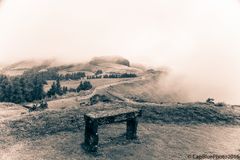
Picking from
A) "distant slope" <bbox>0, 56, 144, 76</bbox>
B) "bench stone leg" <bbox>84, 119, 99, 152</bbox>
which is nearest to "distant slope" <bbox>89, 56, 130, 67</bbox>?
"distant slope" <bbox>0, 56, 144, 76</bbox>

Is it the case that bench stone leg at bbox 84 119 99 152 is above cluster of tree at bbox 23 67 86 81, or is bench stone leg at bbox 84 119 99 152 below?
above

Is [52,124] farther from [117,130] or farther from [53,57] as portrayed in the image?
[53,57]

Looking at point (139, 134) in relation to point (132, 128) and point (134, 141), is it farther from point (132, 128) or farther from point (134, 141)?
point (132, 128)

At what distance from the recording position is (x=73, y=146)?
4041 cm

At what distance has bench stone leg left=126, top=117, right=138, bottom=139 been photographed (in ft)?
138

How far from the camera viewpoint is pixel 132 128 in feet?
138

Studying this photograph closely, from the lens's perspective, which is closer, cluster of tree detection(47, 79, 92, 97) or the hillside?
the hillside

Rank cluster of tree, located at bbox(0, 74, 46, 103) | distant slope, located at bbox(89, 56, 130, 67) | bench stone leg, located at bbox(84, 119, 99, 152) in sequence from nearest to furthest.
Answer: bench stone leg, located at bbox(84, 119, 99, 152) < cluster of tree, located at bbox(0, 74, 46, 103) < distant slope, located at bbox(89, 56, 130, 67)

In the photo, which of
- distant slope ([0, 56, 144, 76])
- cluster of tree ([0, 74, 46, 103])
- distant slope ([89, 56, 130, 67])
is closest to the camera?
cluster of tree ([0, 74, 46, 103])

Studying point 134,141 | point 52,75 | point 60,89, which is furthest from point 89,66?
point 134,141

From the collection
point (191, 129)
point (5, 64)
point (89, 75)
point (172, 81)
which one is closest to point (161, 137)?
point (191, 129)

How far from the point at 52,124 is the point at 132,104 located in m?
12.3

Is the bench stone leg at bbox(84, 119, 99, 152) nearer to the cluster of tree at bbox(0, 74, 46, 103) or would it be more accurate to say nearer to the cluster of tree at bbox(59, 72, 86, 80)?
the cluster of tree at bbox(0, 74, 46, 103)

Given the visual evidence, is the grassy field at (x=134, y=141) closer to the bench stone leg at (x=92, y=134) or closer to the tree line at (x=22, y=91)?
the bench stone leg at (x=92, y=134)
